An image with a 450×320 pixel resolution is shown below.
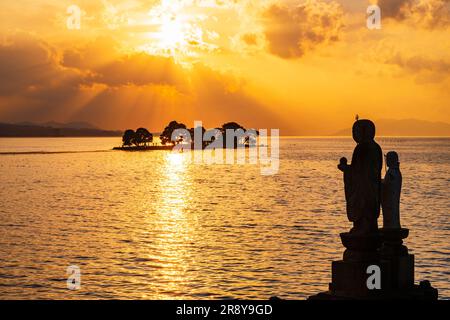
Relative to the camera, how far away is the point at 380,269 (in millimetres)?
12375

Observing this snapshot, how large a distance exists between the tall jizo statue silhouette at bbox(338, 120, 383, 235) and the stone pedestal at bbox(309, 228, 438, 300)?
11.7 inches

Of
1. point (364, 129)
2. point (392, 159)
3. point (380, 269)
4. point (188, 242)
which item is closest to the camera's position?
point (364, 129)

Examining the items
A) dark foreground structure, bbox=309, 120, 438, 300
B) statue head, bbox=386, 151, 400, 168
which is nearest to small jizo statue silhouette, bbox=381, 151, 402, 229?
statue head, bbox=386, 151, 400, 168

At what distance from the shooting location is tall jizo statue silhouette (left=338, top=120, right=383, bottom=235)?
1211 centimetres

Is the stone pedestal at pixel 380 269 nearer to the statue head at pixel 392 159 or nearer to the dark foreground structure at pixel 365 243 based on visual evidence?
the dark foreground structure at pixel 365 243

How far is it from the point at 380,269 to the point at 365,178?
185 cm

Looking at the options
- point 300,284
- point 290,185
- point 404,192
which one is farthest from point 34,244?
point 290,185

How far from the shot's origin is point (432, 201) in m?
67.6

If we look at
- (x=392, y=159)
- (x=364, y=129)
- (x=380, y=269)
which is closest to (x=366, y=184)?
(x=364, y=129)

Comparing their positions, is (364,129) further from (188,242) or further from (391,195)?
(188,242)

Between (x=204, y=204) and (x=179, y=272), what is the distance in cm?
3579
